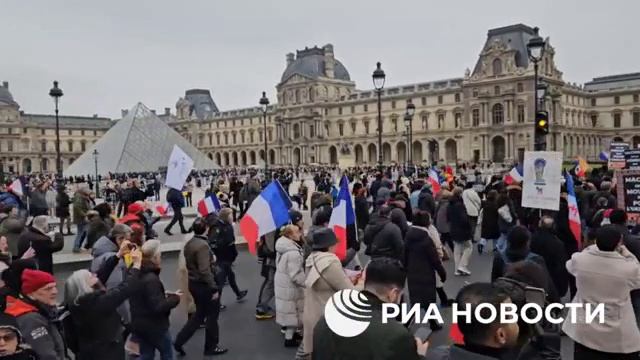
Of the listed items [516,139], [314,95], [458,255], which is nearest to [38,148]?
[314,95]

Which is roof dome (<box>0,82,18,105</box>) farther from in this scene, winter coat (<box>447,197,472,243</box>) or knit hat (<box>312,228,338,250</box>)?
knit hat (<box>312,228,338,250</box>)

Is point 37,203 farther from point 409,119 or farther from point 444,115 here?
point 444,115

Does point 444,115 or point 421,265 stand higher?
point 444,115

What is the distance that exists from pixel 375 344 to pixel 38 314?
2271 mm

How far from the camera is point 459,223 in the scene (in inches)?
324

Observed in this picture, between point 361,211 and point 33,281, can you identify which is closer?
point 33,281

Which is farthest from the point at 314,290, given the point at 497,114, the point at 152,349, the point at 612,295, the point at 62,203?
the point at 497,114

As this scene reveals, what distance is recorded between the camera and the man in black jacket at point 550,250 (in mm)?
5434

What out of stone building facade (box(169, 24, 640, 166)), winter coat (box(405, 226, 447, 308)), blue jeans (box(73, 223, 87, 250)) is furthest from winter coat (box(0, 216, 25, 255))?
stone building facade (box(169, 24, 640, 166))

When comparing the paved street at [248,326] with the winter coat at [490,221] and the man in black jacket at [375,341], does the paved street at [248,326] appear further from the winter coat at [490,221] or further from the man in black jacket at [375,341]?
the man in black jacket at [375,341]

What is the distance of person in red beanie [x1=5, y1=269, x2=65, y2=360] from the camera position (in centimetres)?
324

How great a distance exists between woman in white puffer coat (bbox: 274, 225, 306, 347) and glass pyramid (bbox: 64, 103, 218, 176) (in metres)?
36.8

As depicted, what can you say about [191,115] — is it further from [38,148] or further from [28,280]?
[28,280]

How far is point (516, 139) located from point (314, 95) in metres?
29.9
